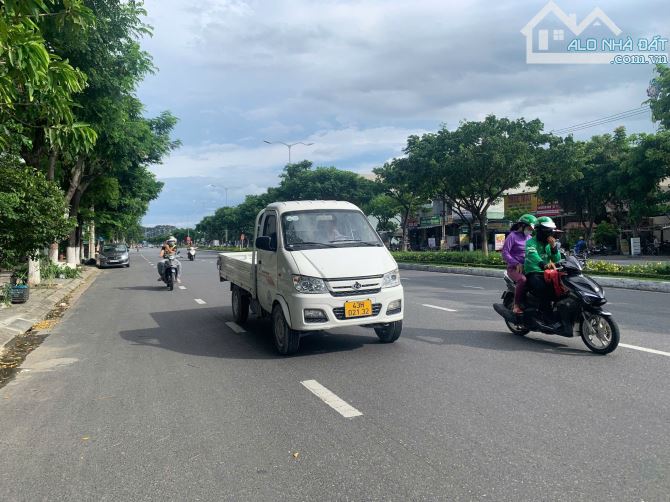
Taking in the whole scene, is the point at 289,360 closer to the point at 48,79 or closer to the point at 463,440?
the point at 463,440

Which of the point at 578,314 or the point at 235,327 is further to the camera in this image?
the point at 235,327

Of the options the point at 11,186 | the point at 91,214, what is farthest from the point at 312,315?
the point at 91,214

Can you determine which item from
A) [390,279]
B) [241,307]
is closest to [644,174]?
[241,307]

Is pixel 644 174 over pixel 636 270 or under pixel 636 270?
over

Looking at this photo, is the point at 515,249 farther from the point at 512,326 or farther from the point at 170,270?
the point at 170,270

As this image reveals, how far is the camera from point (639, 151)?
30.6 meters

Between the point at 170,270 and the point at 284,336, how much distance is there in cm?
1124

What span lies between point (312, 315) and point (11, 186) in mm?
10048

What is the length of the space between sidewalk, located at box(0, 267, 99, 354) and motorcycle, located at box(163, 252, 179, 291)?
2.93 meters

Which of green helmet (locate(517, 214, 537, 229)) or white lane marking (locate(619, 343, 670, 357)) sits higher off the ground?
green helmet (locate(517, 214, 537, 229))

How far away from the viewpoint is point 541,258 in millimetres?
7270

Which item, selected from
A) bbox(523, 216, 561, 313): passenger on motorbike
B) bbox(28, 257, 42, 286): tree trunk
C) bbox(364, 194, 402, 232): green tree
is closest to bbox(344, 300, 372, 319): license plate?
bbox(523, 216, 561, 313): passenger on motorbike

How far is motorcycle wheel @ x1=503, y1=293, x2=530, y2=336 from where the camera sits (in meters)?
7.94

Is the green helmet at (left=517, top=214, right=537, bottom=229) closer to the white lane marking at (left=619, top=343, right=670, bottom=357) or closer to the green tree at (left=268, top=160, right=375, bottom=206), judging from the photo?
the white lane marking at (left=619, top=343, right=670, bottom=357)
